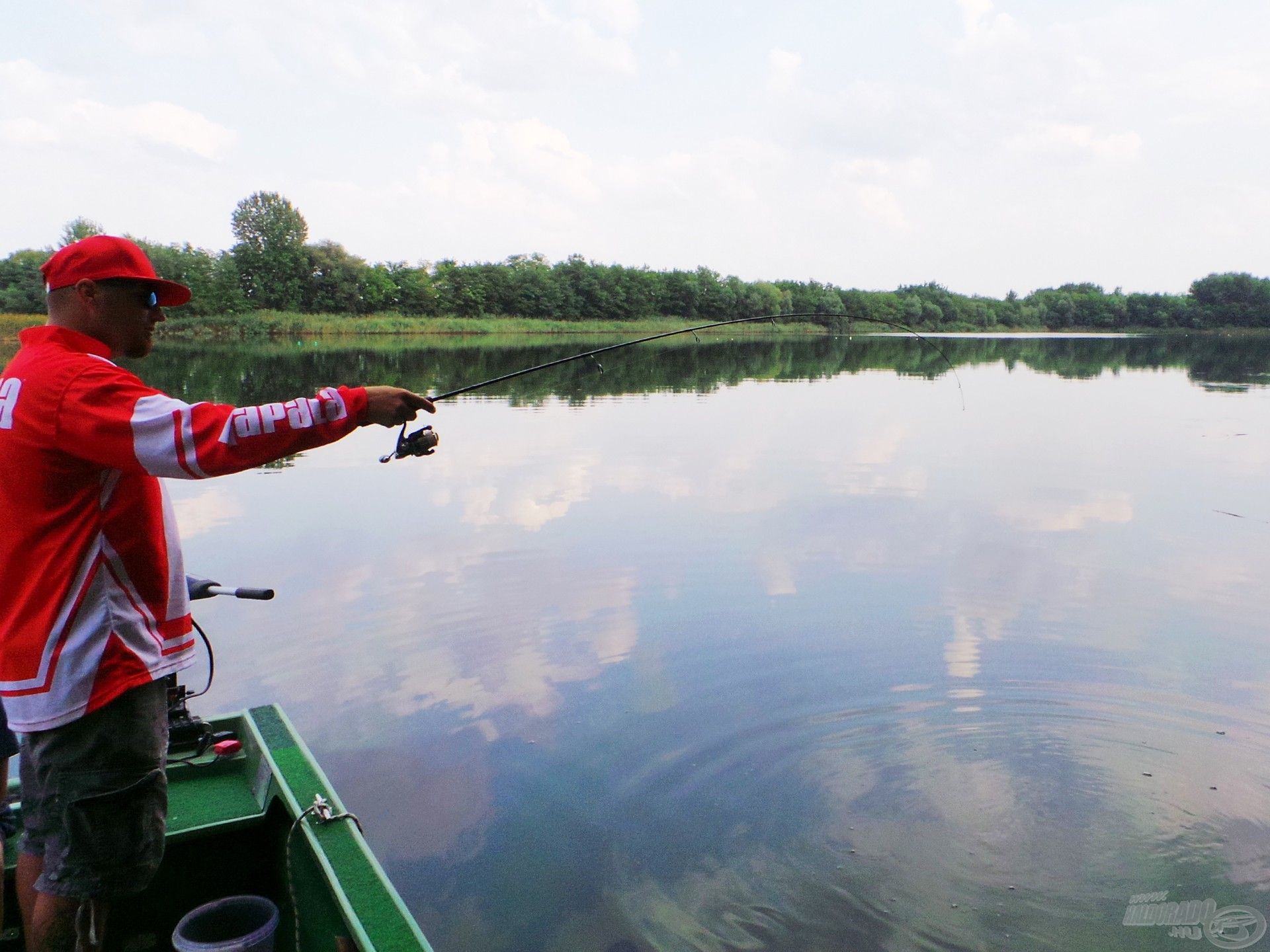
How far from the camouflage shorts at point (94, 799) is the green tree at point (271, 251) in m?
68.6

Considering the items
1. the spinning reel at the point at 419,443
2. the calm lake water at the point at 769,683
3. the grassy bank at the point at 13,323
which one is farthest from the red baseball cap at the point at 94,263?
the grassy bank at the point at 13,323

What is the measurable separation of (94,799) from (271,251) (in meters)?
75.7

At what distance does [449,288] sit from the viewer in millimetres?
69062

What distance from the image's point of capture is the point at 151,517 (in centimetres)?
211

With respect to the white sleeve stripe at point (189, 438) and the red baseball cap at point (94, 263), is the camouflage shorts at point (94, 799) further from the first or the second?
the red baseball cap at point (94, 263)

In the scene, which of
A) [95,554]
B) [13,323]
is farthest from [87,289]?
[13,323]

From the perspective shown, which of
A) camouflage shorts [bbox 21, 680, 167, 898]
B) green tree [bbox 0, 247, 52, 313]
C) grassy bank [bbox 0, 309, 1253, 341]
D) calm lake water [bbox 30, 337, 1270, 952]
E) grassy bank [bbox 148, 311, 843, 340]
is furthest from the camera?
grassy bank [bbox 148, 311, 843, 340]

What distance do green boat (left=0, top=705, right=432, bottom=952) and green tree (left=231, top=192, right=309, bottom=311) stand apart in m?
67.6

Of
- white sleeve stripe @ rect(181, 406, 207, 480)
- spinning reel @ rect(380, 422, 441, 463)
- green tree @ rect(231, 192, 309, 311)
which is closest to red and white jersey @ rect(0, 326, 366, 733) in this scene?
white sleeve stripe @ rect(181, 406, 207, 480)

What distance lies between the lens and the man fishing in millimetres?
1884

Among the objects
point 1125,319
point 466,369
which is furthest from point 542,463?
point 1125,319

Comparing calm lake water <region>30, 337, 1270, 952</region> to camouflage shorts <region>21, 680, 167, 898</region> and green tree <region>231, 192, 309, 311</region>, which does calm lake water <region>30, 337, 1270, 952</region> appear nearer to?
camouflage shorts <region>21, 680, 167, 898</region>

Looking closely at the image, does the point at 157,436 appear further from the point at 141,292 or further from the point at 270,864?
the point at 270,864

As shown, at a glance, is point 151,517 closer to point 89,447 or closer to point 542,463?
point 89,447
